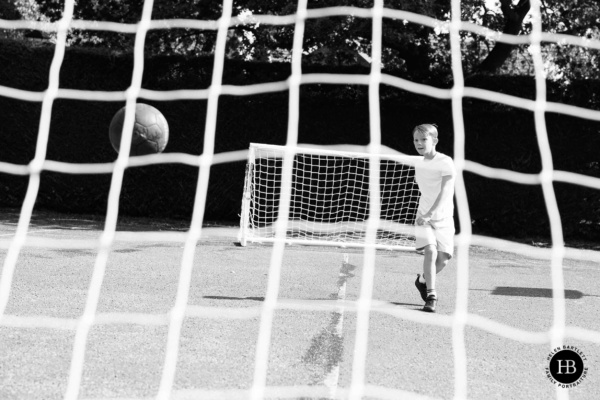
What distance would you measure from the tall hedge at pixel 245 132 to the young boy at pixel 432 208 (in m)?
7.58

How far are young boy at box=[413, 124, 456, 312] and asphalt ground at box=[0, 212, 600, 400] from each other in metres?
0.27

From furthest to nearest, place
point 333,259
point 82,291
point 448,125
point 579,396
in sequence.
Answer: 1. point 448,125
2. point 333,259
3. point 82,291
4. point 579,396

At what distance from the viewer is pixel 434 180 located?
5852 mm

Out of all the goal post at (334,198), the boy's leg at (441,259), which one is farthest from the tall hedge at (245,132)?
the boy's leg at (441,259)

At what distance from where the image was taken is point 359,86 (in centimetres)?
1369

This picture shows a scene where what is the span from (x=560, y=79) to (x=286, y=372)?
1097cm

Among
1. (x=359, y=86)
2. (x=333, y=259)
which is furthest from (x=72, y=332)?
(x=359, y=86)

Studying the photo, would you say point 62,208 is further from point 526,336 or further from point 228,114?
point 526,336

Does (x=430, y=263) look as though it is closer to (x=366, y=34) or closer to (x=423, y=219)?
(x=423, y=219)

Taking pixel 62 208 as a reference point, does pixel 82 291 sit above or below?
below

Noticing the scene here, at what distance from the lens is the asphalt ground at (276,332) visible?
3.63 meters

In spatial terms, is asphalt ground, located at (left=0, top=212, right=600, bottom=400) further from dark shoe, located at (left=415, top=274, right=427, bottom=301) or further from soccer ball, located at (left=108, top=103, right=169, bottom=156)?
soccer ball, located at (left=108, top=103, right=169, bottom=156)

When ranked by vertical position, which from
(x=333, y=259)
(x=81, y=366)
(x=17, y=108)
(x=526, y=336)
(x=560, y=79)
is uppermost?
(x=560, y=79)

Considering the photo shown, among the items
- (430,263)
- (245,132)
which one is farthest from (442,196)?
(245,132)
